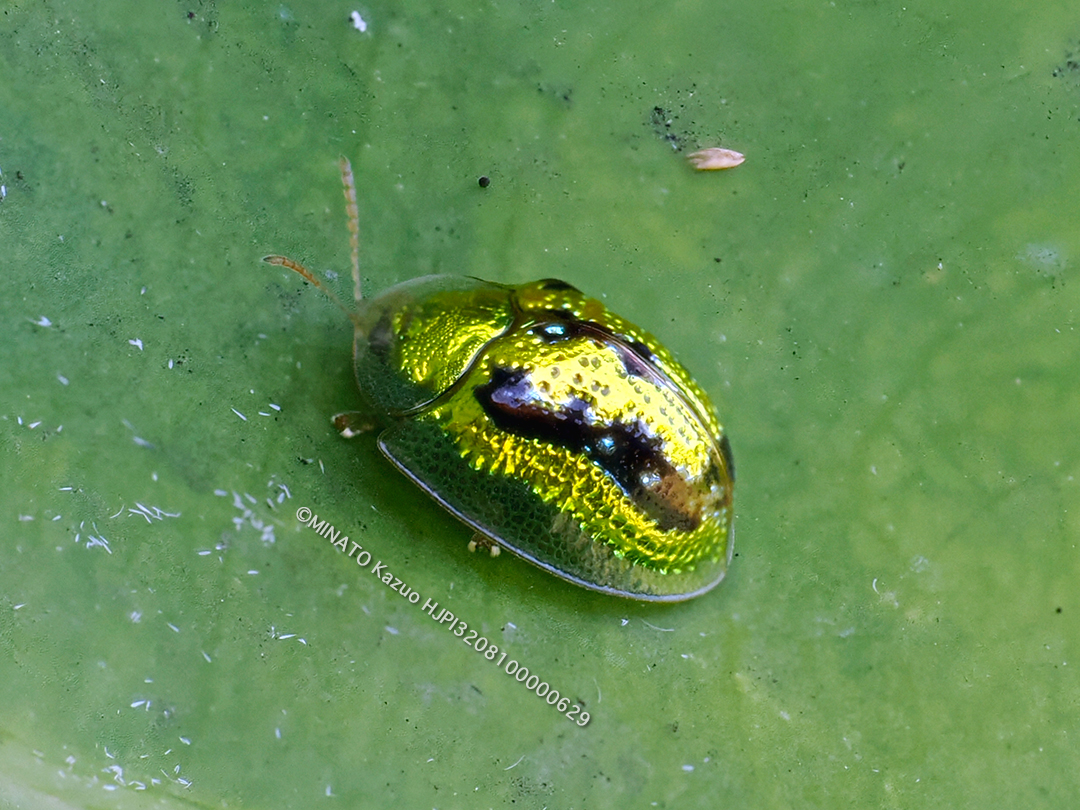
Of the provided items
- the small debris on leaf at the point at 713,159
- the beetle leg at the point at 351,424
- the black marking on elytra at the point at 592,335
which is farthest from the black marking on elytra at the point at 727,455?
the beetle leg at the point at 351,424

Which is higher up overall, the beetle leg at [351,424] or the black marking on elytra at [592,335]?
the black marking on elytra at [592,335]

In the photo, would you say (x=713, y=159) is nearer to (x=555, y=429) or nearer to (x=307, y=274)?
(x=555, y=429)

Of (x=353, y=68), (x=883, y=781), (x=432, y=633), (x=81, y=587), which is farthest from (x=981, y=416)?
(x=81, y=587)

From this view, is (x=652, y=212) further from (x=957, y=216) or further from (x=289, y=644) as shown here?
(x=289, y=644)

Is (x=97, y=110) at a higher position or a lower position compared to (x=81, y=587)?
higher

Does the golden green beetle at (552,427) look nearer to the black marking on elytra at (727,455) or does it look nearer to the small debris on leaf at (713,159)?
the black marking on elytra at (727,455)

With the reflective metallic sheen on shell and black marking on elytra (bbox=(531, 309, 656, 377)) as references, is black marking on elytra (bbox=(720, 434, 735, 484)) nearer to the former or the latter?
the reflective metallic sheen on shell

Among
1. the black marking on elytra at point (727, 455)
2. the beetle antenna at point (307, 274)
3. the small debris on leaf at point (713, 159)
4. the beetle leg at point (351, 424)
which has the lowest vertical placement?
the black marking on elytra at point (727, 455)

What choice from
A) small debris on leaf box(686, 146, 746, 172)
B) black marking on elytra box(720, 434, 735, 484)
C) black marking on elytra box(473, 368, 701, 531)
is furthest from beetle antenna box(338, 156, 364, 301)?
black marking on elytra box(720, 434, 735, 484)
